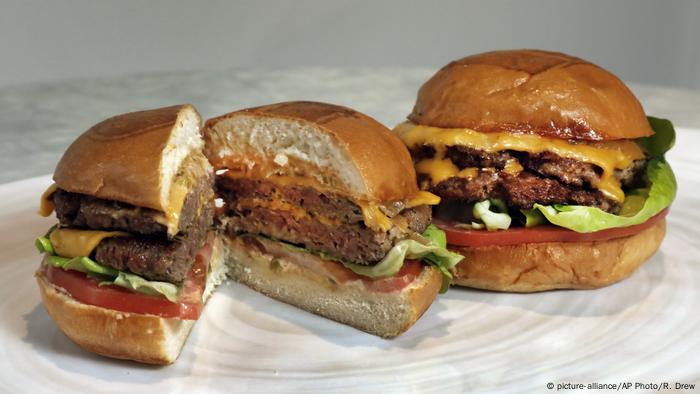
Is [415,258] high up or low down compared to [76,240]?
down

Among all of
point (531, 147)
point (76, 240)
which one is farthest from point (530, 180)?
point (76, 240)

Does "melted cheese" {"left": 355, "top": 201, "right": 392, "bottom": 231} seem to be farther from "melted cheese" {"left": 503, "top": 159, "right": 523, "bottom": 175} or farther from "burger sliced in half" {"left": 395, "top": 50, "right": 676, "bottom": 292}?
"melted cheese" {"left": 503, "top": 159, "right": 523, "bottom": 175}

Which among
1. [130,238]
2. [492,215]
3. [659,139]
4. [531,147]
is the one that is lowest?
[492,215]

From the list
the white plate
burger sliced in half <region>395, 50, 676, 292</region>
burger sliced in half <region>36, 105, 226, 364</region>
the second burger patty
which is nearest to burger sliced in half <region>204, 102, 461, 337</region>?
the white plate

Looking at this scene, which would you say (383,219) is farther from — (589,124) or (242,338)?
(589,124)

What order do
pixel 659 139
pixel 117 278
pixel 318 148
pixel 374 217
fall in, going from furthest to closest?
pixel 659 139 < pixel 318 148 < pixel 374 217 < pixel 117 278

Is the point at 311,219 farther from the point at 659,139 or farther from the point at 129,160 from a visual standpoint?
the point at 659,139

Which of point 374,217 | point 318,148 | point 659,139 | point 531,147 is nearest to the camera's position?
point 374,217
